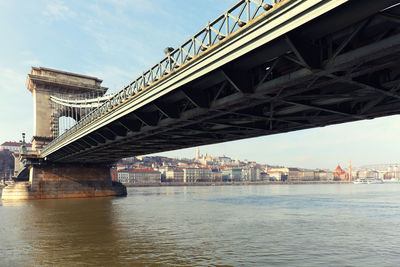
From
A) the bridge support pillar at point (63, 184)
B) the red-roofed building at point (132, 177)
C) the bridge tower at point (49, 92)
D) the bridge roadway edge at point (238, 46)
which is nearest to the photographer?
the bridge roadway edge at point (238, 46)

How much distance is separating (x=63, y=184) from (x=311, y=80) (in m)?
52.7

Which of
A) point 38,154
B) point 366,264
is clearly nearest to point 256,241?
point 366,264

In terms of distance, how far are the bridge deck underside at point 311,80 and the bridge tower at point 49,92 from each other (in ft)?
158

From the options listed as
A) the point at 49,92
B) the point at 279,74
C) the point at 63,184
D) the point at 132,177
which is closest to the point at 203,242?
the point at 279,74

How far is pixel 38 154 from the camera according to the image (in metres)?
55.7

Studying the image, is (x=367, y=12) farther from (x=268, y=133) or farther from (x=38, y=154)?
(x=38, y=154)

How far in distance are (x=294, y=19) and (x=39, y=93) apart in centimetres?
6559

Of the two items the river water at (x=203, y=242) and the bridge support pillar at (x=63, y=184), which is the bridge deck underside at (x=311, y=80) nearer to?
the river water at (x=203, y=242)

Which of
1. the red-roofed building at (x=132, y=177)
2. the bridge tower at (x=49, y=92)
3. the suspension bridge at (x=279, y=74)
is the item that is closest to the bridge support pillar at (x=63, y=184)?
the bridge tower at (x=49, y=92)

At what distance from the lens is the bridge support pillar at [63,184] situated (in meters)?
54.2

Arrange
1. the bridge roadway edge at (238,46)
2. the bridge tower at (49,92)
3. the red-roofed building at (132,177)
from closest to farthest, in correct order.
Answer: the bridge roadway edge at (238,46) → the bridge tower at (49,92) → the red-roofed building at (132,177)

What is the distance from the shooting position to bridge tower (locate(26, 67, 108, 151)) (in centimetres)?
6488

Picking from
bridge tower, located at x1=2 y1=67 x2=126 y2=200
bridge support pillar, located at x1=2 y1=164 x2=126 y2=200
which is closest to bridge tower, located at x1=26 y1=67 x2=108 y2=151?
bridge tower, located at x1=2 y1=67 x2=126 y2=200

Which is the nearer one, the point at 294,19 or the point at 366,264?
the point at 294,19
